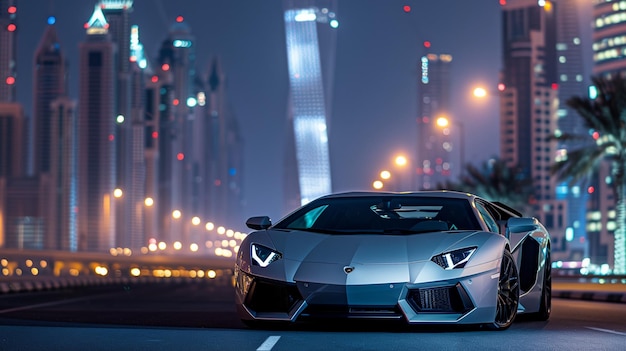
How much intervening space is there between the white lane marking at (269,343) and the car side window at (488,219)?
2.60 metres

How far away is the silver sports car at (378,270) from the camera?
392 inches

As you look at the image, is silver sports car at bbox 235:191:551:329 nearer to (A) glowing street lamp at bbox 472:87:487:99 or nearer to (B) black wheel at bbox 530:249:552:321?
(B) black wheel at bbox 530:249:552:321

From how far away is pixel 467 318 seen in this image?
10.1 metres

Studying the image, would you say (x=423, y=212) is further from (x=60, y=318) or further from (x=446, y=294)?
(x=60, y=318)

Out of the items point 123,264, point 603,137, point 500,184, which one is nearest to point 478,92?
point 603,137

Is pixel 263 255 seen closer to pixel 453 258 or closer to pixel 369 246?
pixel 369 246

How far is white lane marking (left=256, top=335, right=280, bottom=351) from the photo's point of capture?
8.91m

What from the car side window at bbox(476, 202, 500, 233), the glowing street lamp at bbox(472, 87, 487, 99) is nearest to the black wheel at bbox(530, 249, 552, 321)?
the car side window at bbox(476, 202, 500, 233)

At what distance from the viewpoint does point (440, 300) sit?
10094 millimetres

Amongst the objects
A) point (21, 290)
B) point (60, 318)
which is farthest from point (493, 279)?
point (21, 290)

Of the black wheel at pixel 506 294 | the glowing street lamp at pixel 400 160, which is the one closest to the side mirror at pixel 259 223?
the black wheel at pixel 506 294

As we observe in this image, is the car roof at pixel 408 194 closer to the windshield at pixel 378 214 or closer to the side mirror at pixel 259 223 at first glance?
the windshield at pixel 378 214

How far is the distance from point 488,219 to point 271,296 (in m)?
2.53

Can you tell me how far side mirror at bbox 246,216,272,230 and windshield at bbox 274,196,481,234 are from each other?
0.10 meters
